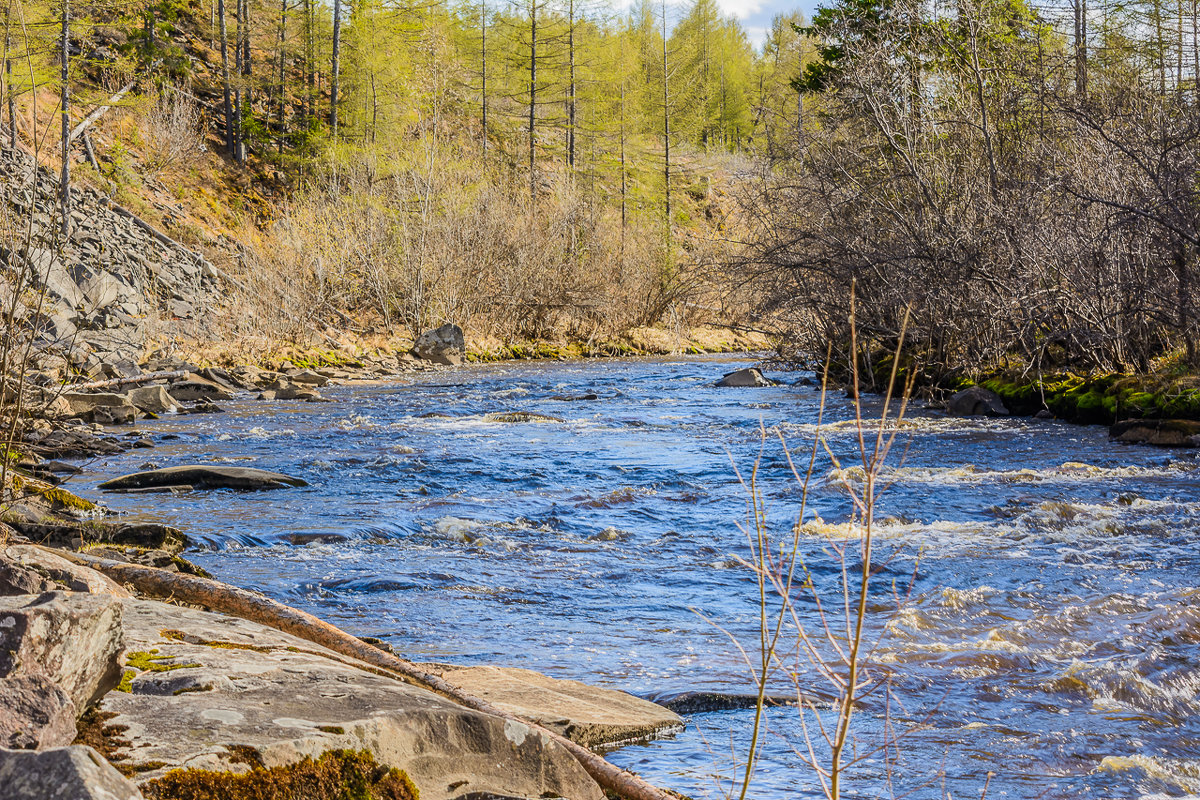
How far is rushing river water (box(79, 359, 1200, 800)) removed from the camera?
14.4 feet

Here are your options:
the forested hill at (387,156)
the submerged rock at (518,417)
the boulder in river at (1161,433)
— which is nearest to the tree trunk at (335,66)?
the forested hill at (387,156)

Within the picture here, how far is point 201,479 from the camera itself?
34.0ft

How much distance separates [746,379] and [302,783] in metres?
21.3

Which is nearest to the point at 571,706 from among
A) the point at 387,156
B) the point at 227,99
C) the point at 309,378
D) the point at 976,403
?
the point at 976,403

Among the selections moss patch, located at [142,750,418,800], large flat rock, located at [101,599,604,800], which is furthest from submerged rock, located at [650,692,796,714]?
moss patch, located at [142,750,418,800]

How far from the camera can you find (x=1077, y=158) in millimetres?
14141

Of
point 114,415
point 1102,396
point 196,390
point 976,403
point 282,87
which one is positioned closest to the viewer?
point 1102,396

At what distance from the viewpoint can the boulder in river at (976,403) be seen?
1593cm

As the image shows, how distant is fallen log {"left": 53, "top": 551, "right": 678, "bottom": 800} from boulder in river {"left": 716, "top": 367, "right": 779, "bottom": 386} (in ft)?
62.5

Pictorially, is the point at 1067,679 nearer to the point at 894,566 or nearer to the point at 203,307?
the point at 894,566

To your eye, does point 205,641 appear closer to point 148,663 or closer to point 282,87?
point 148,663

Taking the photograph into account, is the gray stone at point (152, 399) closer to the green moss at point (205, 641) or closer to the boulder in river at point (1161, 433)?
the boulder in river at point (1161, 433)

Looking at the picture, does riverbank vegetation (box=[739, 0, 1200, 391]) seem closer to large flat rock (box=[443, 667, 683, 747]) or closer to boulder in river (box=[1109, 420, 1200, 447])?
boulder in river (box=[1109, 420, 1200, 447])

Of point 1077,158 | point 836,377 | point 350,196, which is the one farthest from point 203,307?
point 1077,158
